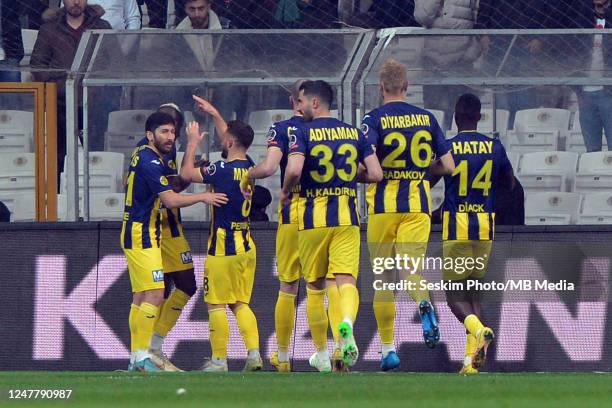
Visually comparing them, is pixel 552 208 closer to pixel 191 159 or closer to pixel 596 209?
pixel 596 209

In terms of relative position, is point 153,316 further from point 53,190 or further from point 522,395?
point 522,395

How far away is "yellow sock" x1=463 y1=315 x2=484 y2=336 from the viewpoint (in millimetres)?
10336

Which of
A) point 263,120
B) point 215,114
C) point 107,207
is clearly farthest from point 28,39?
point 215,114

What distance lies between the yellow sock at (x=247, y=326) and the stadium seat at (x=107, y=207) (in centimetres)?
160

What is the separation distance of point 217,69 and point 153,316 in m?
2.23

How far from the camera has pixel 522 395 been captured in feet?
26.2

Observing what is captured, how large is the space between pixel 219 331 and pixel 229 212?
0.85 m

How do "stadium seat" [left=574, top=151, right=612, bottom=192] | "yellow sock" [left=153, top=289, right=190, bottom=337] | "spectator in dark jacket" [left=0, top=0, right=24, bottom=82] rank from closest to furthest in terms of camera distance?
"yellow sock" [left=153, top=289, right=190, bottom=337], "stadium seat" [left=574, top=151, right=612, bottom=192], "spectator in dark jacket" [left=0, top=0, right=24, bottom=82]

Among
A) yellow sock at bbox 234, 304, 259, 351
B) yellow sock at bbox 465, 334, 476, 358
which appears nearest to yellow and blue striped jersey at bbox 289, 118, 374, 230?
yellow sock at bbox 234, 304, 259, 351

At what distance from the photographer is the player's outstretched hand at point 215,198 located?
33.7 feet

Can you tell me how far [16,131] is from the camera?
11672mm

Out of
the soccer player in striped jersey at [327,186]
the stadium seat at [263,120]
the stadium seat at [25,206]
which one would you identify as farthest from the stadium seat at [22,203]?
the soccer player in striped jersey at [327,186]

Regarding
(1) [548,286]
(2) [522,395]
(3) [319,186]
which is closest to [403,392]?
(2) [522,395]

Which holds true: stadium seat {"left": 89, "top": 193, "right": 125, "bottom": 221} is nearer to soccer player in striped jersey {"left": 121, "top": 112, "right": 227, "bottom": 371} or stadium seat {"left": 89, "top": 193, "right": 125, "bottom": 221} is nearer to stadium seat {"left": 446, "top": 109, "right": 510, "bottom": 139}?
soccer player in striped jersey {"left": 121, "top": 112, "right": 227, "bottom": 371}
